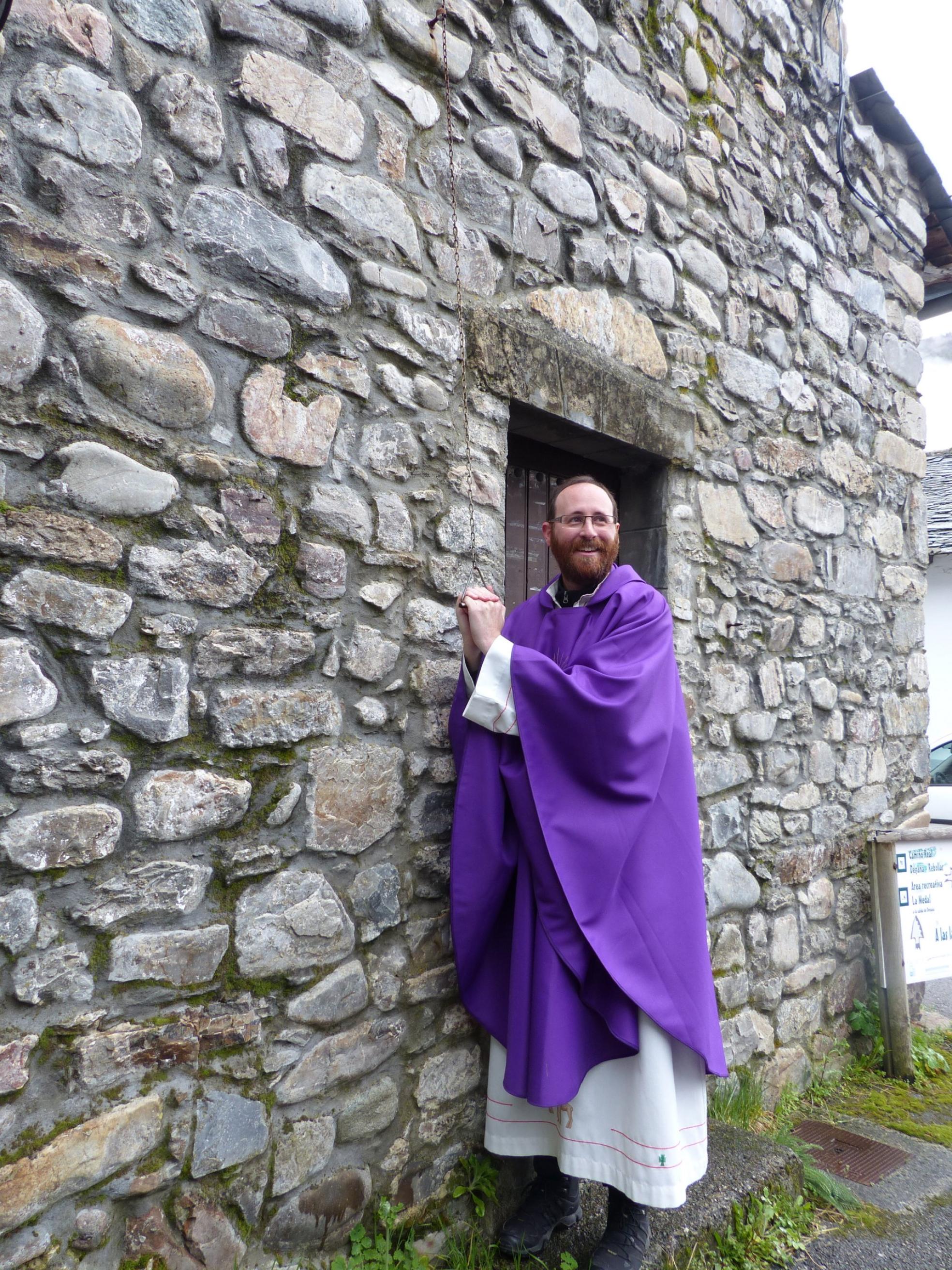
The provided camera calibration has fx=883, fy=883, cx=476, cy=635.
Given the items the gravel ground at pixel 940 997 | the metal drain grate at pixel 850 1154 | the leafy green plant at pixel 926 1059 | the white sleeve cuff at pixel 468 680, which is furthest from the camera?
the gravel ground at pixel 940 997

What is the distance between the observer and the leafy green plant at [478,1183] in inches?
89.7

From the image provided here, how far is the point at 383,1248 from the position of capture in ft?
6.60

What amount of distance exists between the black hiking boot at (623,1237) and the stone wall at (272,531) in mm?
399

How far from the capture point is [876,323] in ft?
14.5

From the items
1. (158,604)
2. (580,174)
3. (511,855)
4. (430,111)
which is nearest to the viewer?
(158,604)

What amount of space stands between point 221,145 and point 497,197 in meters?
0.92

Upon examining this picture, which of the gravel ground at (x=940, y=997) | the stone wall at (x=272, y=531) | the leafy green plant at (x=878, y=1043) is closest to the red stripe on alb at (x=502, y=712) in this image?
the stone wall at (x=272, y=531)

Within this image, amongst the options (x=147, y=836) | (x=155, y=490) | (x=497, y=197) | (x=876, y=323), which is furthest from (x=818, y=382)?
(x=147, y=836)

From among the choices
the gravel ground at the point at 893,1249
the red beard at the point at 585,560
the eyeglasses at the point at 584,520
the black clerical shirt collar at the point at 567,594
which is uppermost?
the eyeglasses at the point at 584,520

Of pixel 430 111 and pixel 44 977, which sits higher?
pixel 430 111

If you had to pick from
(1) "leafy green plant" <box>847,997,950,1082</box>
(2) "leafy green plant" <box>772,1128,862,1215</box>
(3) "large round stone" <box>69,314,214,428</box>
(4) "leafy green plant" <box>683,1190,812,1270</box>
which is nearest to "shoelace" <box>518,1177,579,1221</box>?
(4) "leafy green plant" <box>683,1190,812,1270</box>

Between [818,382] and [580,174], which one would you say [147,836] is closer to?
[580,174]

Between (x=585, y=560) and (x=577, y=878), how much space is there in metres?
0.83

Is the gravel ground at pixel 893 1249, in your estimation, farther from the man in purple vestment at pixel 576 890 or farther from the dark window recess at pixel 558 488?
the dark window recess at pixel 558 488
